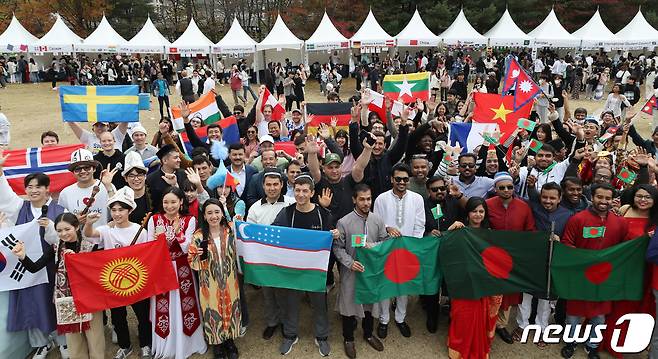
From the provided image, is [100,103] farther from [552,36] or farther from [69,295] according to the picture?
[552,36]

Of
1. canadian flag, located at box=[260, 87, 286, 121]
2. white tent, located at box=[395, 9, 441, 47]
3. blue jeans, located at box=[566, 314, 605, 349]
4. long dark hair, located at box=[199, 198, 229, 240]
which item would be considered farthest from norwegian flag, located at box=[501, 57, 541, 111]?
white tent, located at box=[395, 9, 441, 47]

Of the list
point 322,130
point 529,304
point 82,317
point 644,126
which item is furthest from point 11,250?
point 644,126

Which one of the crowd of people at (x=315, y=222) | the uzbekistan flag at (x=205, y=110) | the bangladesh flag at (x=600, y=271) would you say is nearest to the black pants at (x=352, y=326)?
the crowd of people at (x=315, y=222)

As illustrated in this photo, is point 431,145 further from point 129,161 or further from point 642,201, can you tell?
point 129,161

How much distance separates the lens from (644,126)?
16.3 m

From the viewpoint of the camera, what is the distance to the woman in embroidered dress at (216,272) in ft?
15.3

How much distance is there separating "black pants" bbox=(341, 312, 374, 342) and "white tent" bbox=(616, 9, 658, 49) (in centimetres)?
2946

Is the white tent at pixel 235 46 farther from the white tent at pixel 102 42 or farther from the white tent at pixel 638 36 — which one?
the white tent at pixel 638 36

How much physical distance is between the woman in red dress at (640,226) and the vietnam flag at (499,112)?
11.1 feet

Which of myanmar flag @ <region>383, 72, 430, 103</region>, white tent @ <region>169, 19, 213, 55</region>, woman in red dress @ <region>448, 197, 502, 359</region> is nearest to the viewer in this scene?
woman in red dress @ <region>448, 197, 502, 359</region>

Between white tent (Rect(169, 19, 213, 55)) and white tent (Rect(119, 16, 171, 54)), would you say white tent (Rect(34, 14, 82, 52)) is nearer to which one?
white tent (Rect(119, 16, 171, 54))

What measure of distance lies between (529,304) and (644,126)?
14608 millimetres

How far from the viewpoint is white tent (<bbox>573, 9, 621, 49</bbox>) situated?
27188 mm

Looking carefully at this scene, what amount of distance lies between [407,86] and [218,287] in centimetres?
667
